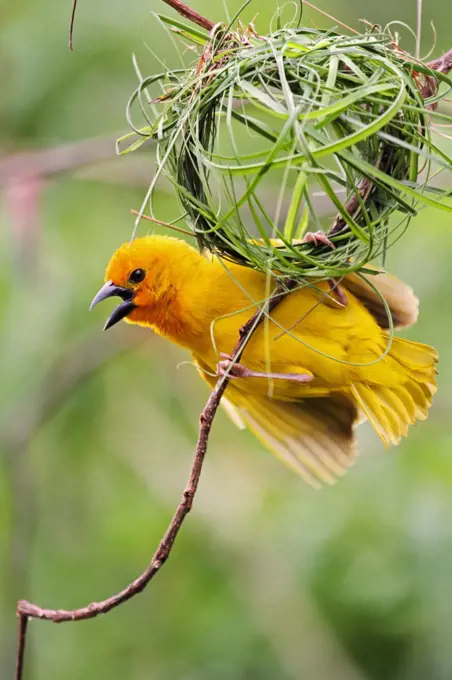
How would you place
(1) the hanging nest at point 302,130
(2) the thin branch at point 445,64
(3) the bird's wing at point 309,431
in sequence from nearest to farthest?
(1) the hanging nest at point 302,130, (2) the thin branch at point 445,64, (3) the bird's wing at point 309,431

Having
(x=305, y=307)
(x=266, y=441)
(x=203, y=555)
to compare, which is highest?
(x=305, y=307)

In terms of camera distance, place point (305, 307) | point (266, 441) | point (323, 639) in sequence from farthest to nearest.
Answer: point (323, 639), point (266, 441), point (305, 307)

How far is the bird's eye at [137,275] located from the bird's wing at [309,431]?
536mm

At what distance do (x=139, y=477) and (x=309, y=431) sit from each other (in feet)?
7.11

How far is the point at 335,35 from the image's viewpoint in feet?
6.56

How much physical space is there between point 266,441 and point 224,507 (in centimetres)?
169

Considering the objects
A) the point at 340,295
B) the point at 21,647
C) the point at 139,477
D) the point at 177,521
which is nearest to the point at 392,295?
the point at 340,295

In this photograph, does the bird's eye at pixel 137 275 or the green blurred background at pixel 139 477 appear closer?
the bird's eye at pixel 137 275

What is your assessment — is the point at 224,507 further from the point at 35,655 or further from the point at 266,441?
the point at 266,441

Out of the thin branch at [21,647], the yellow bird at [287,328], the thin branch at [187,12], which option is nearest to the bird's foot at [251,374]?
the yellow bird at [287,328]

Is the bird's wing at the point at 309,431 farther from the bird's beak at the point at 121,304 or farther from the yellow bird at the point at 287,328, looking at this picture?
the bird's beak at the point at 121,304

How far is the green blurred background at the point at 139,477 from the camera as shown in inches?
158

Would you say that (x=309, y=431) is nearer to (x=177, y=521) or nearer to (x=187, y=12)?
(x=177, y=521)

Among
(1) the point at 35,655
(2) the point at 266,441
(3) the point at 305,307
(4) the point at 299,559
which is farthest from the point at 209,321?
(1) the point at 35,655
